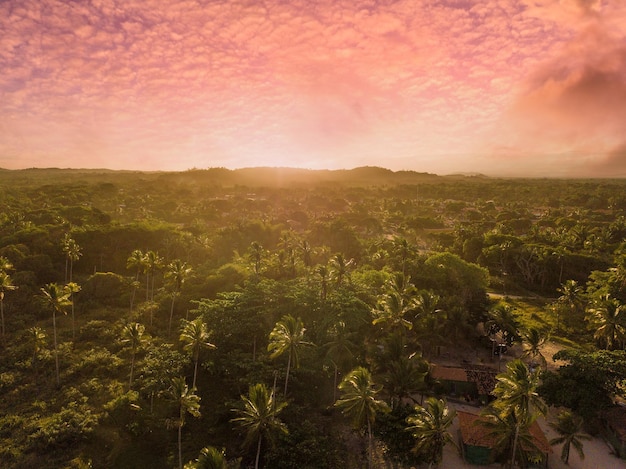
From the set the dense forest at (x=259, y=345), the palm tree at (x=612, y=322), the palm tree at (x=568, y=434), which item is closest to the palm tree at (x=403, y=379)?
the dense forest at (x=259, y=345)

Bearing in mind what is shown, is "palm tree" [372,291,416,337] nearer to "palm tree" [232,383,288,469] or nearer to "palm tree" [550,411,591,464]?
"palm tree" [550,411,591,464]

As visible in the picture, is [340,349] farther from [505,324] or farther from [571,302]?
[571,302]

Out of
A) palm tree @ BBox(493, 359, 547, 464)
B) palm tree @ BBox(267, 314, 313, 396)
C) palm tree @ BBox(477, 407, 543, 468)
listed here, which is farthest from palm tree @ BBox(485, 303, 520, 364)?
palm tree @ BBox(267, 314, 313, 396)

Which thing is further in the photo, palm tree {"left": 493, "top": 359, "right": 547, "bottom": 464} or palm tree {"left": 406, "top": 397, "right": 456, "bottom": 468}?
palm tree {"left": 406, "top": 397, "right": 456, "bottom": 468}

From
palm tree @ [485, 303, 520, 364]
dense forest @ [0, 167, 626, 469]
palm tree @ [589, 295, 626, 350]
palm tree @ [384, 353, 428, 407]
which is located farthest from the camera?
palm tree @ [485, 303, 520, 364]

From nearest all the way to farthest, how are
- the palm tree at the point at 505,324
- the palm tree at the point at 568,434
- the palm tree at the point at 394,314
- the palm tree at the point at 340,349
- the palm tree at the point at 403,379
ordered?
the palm tree at the point at 568,434 < the palm tree at the point at 403,379 < the palm tree at the point at 340,349 < the palm tree at the point at 394,314 < the palm tree at the point at 505,324

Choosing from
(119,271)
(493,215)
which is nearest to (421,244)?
(493,215)

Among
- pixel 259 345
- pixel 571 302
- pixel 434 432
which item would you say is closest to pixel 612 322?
pixel 571 302

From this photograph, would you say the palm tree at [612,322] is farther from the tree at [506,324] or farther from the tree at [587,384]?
the tree at [506,324]

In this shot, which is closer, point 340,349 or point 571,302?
point 340,349

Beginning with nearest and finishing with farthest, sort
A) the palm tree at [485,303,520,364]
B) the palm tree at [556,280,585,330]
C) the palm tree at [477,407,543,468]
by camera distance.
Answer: the palm tree at [477,407,543,468] < the palm tree at [485,303,520,364] < the palm tree at [556,280,585,330]

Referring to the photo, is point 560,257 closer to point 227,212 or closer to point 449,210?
point 449,210
